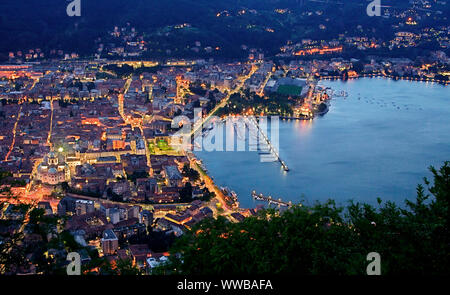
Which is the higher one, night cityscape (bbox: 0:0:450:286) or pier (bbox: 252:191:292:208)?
night cityscape (bbox: 0:0:450:286)

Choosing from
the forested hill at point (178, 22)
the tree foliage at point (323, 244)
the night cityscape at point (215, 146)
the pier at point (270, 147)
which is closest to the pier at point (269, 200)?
the night cityscape at point (215, 146)

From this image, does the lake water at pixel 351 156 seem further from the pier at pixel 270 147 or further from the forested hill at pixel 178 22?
the forested hill at pixel 178 22

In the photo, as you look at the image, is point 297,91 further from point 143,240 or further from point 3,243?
point 3,243

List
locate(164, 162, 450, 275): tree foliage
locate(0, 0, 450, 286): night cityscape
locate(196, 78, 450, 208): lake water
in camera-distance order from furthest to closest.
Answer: locate(196, 78, 450, 208): lake water < locate(0, 0, 450, 286): night cityscape < locate(164, 162, 450, 275): tree foliage

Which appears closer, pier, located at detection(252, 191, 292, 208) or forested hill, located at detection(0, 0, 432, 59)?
pier, located at detection(252, 191, 292, 208)

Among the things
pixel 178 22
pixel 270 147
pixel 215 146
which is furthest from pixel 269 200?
pixel 178 22

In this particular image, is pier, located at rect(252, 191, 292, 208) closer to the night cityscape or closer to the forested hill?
the night cityscape

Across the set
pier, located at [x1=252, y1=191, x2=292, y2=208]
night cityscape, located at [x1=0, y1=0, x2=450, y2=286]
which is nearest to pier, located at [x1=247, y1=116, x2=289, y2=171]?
night cityscape, located at [x1=0, y1=0, x2=450, y2=286]

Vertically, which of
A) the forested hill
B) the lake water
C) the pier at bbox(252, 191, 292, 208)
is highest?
the forested hill
